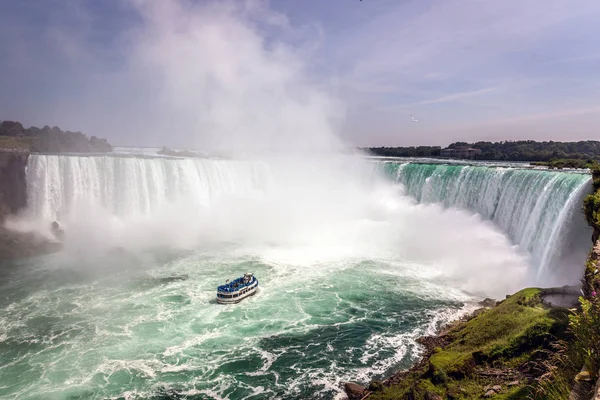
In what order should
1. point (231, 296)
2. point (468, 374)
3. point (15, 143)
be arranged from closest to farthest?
point (468, 374)
point (231, 296)
point (15, 143)

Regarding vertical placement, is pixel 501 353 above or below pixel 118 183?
below

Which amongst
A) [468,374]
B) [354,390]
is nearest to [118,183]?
[354,390]

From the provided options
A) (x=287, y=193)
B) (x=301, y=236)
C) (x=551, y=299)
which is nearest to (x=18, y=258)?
(x=301, y=236)

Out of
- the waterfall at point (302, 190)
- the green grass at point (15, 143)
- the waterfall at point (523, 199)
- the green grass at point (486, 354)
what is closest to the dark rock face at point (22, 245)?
the waterfall at point (302, 190)

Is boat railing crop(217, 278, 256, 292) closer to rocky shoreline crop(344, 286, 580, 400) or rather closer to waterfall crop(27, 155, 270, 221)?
rocky shoreline crop(344, 286, 580, 400)

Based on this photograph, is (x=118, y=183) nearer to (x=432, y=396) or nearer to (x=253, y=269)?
(x=253, y=269)

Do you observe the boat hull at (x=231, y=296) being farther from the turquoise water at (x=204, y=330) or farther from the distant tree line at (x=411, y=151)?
the distant tree line at (x=411, y=151)

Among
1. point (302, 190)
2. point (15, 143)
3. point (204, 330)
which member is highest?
point (15, 143)
